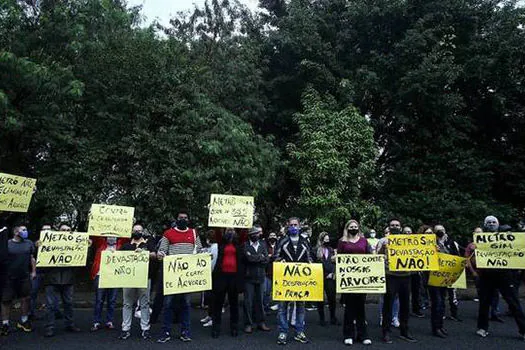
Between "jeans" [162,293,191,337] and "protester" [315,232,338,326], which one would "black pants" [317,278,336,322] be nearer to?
"protester" [315,232,338,326]

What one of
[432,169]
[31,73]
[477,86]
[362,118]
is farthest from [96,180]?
[477,86]

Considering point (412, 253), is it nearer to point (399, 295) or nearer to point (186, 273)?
point (399, 295)

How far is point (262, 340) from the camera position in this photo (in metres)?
8.27

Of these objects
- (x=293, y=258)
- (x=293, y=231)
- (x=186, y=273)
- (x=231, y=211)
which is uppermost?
(x=231, y=211)

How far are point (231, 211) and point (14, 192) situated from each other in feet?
12.7

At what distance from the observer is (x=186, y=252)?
28.5ft

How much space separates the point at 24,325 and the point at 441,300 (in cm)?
752

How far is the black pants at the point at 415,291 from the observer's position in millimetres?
10125

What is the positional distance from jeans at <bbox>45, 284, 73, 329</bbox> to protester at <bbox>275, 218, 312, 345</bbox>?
149 inches

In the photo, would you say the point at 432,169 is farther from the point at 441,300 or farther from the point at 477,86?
the point at 441,300

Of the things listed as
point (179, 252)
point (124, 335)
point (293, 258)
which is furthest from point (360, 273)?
point (124, 335)

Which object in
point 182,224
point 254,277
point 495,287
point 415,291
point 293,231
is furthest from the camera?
point 415,291

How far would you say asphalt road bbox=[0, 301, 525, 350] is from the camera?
777cm

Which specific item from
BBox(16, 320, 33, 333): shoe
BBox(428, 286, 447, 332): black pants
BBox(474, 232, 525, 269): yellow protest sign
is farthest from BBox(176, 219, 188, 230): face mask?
BBox(474, 232, 525, 269): yellow protest sign
